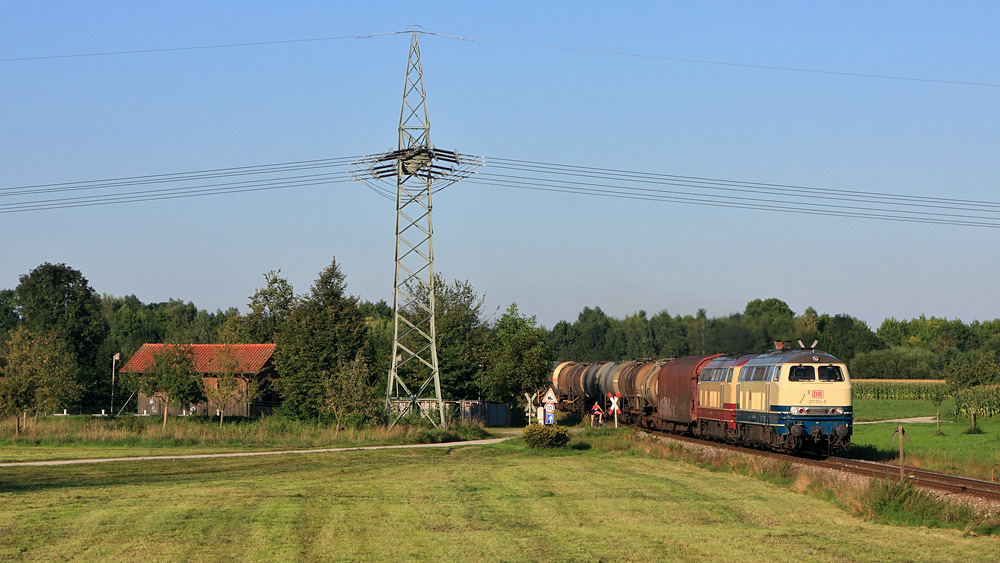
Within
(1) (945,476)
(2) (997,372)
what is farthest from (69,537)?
(2) (997,372)

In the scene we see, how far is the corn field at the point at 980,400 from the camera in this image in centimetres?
6525

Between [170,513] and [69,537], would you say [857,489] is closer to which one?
[170,513]

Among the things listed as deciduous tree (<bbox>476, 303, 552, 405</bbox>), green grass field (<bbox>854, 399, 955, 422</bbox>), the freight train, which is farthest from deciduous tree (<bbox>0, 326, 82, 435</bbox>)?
green grass field (<bbox>854, 399, 955, 422</bbox>)

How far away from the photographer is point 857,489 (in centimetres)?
2222

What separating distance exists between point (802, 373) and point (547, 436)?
540 inches

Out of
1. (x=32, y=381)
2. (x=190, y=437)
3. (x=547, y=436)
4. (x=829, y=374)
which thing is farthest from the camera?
(x=32, y=381)

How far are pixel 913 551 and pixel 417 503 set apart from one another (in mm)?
11039

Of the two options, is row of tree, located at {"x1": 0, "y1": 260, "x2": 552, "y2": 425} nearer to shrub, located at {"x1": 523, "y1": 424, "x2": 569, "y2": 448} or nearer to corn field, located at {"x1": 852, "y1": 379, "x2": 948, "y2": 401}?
shrub, located at {"x1": 523, "y1": 424, "x2": 569, "y2": 448}

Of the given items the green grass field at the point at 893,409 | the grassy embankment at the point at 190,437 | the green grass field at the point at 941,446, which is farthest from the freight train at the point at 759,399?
the green grass field at the point at 893,409

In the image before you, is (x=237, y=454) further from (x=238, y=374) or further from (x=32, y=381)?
(x=238, y=374)

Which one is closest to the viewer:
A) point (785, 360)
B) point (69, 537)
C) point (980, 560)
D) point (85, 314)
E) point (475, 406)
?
point (980, 560)

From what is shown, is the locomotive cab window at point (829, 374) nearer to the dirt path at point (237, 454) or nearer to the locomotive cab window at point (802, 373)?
the locomotive cab window at point (802, 373)

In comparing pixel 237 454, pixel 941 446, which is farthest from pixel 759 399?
pixel 237 454

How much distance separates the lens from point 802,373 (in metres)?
31.3
